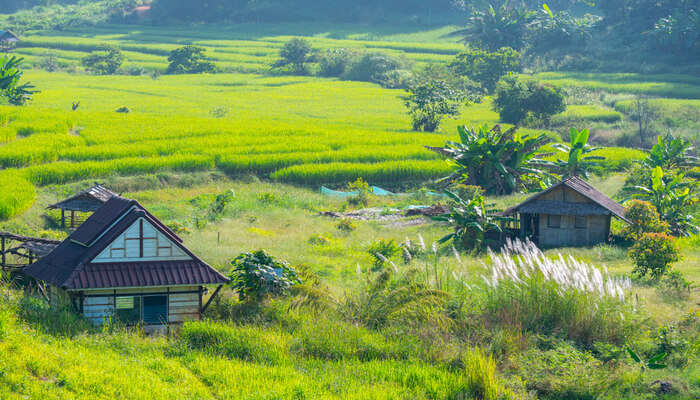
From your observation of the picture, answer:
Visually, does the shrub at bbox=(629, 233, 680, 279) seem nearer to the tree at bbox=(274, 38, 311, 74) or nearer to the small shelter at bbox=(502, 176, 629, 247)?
the small shelter at bbox=(502, 176, 629, 247)

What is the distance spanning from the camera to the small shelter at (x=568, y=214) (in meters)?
26.3

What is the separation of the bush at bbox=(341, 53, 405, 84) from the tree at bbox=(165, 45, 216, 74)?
13.1m

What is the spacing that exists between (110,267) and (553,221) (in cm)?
1532

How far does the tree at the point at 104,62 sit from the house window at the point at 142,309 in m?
62.6

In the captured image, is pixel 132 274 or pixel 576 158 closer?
pixel 132 274

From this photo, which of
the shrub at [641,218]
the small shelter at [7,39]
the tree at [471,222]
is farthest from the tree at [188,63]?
the shrub at [641,218]

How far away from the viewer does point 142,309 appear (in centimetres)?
1723

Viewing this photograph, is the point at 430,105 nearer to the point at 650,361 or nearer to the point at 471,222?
the point at 471,222

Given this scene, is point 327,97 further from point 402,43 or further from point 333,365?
point 333,365

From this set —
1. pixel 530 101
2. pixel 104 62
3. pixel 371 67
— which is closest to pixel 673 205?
pixel 530 101

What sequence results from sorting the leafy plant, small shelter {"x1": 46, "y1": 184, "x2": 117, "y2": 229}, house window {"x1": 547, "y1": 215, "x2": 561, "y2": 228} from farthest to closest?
house window {"x1": 547, "y1": 215, "x2": 561, "y2": 228}
small shelter {"x1": 46, "y1": 184, "x2": 117, "y2": 229}
the leafy plant

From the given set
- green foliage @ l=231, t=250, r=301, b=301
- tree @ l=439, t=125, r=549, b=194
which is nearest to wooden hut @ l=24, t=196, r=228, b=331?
green foliage @ l=231, t=250, r=301, b=301

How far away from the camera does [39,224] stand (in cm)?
2706

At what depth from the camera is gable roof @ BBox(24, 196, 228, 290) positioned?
16.6m
